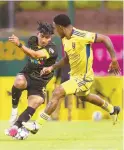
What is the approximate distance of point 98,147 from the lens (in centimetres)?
1016

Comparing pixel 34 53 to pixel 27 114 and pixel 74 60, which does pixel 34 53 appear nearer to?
pixel 74 60

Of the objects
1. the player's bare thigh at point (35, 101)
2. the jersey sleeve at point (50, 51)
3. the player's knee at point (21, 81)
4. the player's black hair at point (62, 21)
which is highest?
the player's black hair at point (62, 21)

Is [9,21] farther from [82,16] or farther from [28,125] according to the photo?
[28,125]

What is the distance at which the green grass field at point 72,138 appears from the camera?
406 inches

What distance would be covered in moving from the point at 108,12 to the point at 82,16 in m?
1.28

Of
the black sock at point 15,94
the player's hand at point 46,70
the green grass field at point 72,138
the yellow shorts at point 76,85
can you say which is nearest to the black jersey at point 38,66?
the player's hand at point 46,70

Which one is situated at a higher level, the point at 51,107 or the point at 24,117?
the point at 51,107

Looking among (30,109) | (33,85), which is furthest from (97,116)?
(30,109)

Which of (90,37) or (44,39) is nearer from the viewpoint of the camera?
(90,37)

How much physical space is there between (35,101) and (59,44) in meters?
8.22

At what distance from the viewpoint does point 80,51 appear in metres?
11.7

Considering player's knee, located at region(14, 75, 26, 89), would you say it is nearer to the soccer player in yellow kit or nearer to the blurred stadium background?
the soccer player in yellow kit

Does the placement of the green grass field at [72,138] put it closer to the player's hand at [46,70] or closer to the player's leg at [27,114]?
the player's leg at [27,114]

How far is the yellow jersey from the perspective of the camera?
11531 mm
